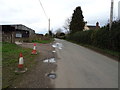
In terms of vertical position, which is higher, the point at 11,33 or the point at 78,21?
the point at 78,21

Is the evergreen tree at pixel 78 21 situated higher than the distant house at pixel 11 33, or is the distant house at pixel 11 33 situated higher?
the evergreen tree at pixel 78 21

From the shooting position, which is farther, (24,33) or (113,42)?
(24,33)

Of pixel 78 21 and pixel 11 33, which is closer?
pixel 11 33

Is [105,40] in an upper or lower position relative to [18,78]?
upper

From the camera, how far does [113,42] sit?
43.5 feet

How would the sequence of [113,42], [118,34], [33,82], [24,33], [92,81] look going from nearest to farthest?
1. [33,82]
2. [92,81]
3. [118,34]
4. [113,42]
5. [24,33]

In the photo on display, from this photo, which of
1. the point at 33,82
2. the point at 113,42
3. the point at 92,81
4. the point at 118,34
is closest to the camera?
the point at 33,82

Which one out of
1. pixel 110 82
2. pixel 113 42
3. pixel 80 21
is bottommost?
pixel 110 82

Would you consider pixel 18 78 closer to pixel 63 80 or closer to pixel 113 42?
pixel 63 80

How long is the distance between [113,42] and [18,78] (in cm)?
1079

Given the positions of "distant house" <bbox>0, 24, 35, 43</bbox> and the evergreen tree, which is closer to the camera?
"distant house" <bbox>0, 24, 35, 43</bbox>

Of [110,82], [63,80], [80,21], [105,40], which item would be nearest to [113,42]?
[105,40]

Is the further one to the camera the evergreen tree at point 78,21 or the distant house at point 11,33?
the evergreen tree at point 78,21

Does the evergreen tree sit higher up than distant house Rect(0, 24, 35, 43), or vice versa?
the evergreen tree
